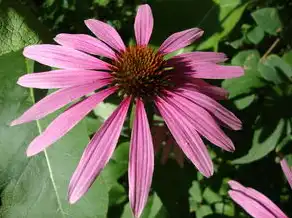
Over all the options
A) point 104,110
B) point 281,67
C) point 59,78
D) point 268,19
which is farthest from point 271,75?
point 59,78

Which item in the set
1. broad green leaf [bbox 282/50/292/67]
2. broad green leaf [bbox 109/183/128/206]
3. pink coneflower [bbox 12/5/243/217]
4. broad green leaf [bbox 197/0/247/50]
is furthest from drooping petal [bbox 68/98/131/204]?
broad green leaf [bbox 282/50/292/67]

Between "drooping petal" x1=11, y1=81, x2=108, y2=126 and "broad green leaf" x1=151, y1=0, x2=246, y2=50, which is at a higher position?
"broad green leaf" x1=151, y1=0, x2=246, y2=50

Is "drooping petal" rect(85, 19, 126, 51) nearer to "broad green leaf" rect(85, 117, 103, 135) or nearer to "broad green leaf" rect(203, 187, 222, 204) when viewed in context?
"broad green leaf" rect(85, 117, 103, 135)

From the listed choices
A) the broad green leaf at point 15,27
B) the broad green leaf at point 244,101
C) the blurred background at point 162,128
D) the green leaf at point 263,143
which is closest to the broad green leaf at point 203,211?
the blurred background at point 162,128

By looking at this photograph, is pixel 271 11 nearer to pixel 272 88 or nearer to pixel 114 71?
pixel 272 88

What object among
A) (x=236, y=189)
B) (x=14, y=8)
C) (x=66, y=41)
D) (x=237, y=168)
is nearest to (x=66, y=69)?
(x=66, y=41)

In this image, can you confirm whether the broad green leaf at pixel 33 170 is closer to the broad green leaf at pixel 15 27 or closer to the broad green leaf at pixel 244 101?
the broad green leaf at pixel 15 27

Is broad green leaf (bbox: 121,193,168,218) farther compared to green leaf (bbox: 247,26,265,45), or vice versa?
green leaf (bbox: 247,26,265,45)
